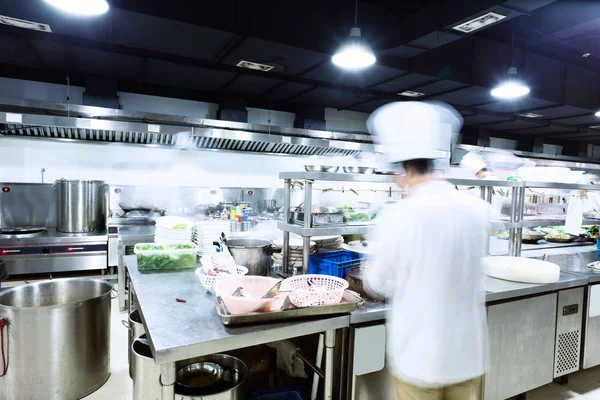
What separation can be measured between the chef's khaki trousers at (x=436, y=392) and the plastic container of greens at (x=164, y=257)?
1577 millimetres

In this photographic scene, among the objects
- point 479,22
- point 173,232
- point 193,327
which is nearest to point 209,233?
point 173,232

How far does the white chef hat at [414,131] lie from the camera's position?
1.53 metres

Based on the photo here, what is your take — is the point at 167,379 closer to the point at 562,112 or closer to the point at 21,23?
the point at 21,23

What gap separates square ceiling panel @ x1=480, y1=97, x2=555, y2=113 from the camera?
560cm

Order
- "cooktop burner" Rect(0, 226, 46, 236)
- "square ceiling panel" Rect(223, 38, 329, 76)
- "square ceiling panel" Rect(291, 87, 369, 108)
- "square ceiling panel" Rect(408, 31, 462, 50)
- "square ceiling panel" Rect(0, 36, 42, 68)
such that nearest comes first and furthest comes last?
"square ceiling panel" Rect(408, 31, 462, 50) < "square ceiling panel" Rect(223, 38, 329, 76) < "square ceiling panel" Rect(0, 36, 42, 68) < "cooktop burner" Rect(0, 226, 46, 236) < "square ceiling panel" Rect(291, 87, 369, 108)

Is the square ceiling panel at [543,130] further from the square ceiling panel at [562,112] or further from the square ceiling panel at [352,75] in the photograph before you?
the square ceiling panel at [352,75]

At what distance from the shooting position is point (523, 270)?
2412mm

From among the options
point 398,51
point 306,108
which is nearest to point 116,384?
point 398,51

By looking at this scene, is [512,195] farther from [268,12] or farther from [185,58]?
[185,58]

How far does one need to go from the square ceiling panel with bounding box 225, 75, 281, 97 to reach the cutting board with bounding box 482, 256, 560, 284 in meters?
3.69

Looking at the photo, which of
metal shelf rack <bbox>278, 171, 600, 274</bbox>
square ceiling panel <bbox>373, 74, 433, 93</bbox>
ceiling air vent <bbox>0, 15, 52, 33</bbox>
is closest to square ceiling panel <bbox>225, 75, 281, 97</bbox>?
square ceiling panel <bbox>373, 74, 433, 93</bbox>

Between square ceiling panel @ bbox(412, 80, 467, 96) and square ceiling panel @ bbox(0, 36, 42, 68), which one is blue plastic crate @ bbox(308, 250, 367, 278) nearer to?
square ceiling panel @ bbox(412, 80, 467, 96)

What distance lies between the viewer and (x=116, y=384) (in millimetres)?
2588

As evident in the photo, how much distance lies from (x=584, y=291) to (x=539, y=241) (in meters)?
1.40
